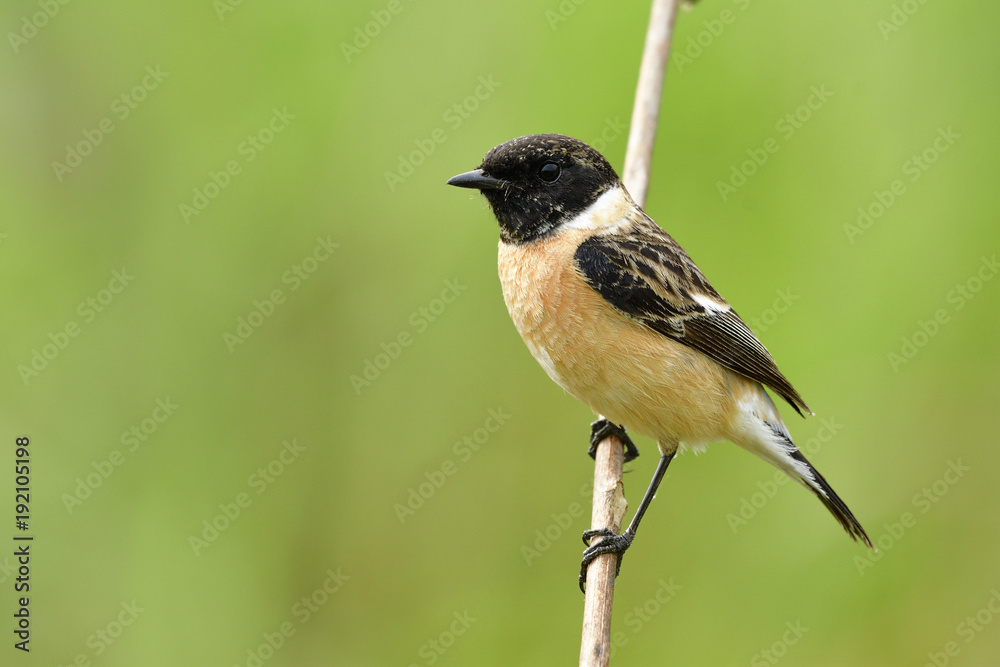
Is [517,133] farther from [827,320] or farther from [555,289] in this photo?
[827,320]

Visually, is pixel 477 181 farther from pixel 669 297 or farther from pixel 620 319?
pixel 669 297

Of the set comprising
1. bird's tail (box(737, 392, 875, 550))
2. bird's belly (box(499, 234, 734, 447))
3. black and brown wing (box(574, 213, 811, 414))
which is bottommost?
bird's belly (box(499, 234, 734, 447))

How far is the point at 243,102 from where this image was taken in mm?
5121

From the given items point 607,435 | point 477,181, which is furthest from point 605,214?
point 607,435

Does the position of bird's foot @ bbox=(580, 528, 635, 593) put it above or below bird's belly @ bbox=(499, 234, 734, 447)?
below

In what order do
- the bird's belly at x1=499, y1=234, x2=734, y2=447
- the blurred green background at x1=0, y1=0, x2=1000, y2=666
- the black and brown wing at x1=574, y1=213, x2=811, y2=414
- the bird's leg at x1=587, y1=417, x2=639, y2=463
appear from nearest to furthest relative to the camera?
the bird's belly at x1=499, y1=234, x2=734, y2=447 < the black and brown wing at x1=574, y1=213, x2=811, y2=414 < the blurred green background at x1=0, y1=0, x2=1000, y2=666 < the bird's leg at x1=587, y1=417, x2=639, y2=463

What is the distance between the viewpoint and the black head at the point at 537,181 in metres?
4.29

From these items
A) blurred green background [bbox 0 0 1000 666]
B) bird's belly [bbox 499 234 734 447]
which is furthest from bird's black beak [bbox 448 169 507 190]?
blurred green background [bbox 0 0 1000 666]

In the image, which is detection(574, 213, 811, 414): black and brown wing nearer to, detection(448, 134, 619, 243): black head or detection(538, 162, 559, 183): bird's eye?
detection(448, 134, 619, 243): black head

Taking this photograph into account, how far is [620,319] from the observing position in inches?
167

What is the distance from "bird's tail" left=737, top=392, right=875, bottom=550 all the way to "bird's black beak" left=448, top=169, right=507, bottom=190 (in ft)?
5.57

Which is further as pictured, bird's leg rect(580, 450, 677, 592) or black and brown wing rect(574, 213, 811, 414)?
black and brown wing rect(574, 213, 811, 414)

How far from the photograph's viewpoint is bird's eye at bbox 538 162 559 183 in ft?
14.3

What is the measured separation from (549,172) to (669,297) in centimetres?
85
